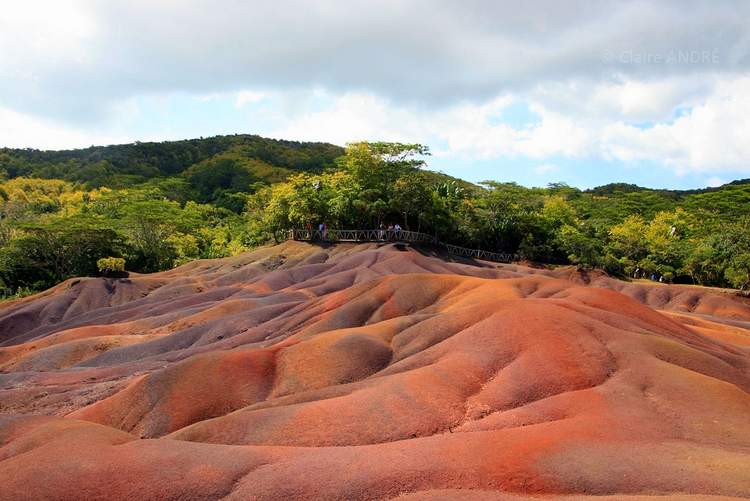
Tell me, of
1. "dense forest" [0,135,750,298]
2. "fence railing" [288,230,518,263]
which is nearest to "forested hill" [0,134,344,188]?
"dense forest" [0,135,750,298]

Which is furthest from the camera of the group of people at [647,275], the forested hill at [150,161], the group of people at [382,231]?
the forested hill at [150,161]

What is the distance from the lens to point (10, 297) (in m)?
81.2

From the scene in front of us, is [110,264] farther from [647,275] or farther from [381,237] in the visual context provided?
[647,275]

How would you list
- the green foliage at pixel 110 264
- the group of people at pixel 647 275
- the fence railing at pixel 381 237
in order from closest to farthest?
the fence railing at pixel 381 237 → the green foliage at pixel 110 264 → the group of people at pixel 647 275

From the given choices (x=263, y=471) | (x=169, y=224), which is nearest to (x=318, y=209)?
(x=169, y=224)

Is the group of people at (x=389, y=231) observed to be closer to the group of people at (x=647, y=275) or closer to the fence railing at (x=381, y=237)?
the fence railing at (x=381, y=237)

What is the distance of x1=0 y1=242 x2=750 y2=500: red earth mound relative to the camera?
16094 millimetres

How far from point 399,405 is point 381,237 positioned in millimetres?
58767

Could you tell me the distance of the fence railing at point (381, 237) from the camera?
80938mm

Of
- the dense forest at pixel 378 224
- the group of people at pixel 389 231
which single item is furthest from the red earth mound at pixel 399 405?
the dense forest at pixel 378 224

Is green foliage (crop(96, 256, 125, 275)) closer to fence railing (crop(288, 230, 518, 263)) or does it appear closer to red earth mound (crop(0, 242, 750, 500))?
fence railing (crop(288, 230, 518, 263))

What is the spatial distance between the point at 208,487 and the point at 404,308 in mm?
23942

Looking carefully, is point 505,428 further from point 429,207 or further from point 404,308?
point 429,207

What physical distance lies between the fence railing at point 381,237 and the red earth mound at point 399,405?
34213 mm
